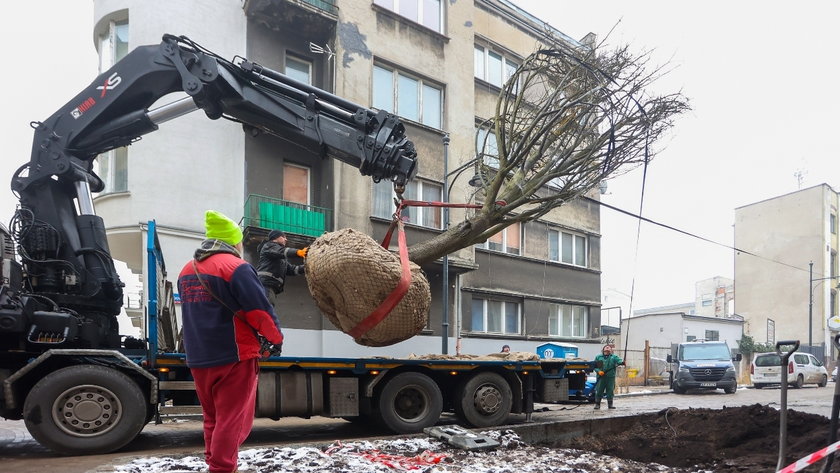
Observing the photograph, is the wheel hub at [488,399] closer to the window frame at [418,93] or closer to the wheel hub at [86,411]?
the wheel hub at [86,411]

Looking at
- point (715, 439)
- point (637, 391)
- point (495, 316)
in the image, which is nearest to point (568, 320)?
point (637, 391)

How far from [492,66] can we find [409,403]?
15.8 meters

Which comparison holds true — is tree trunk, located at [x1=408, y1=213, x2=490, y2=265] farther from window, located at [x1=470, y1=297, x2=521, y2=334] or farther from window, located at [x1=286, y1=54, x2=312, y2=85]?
window, located at [x1=470, y1=297, x2=521, y2=334]

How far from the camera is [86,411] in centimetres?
753

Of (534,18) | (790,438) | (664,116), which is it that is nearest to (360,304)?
(790,438)

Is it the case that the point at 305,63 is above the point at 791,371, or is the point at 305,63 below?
above

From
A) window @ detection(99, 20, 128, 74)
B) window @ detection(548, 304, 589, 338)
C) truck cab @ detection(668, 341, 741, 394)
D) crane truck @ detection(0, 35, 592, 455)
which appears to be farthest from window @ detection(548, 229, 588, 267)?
crane truck @ detection(0, 35, 592, 455)

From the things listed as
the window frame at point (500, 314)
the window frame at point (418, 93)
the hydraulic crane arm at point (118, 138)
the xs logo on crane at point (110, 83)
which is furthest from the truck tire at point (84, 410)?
the window frame at point (500, 314)

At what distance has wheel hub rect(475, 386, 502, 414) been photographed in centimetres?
1046

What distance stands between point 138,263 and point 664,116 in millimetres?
14096

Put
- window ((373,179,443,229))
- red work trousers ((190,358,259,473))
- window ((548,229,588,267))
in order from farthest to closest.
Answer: window ((548,229,588,267))
window ((373,179,443,229))
red work trousers ((190,358,259,473))

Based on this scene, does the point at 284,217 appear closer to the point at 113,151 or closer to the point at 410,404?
the point at 113,151

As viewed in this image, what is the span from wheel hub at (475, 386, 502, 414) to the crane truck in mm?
2259

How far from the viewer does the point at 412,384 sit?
988 cm
